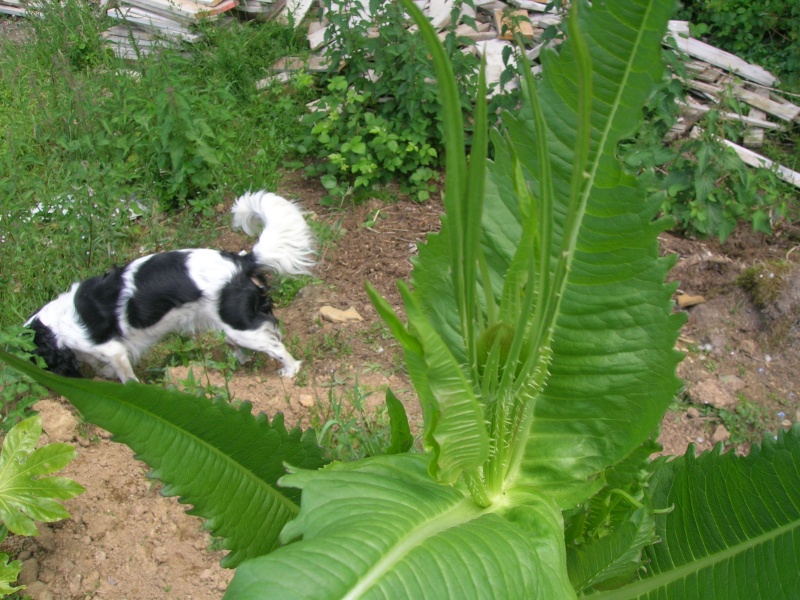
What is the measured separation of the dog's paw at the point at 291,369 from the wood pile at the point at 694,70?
249cm

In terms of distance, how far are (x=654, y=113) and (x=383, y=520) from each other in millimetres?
4513

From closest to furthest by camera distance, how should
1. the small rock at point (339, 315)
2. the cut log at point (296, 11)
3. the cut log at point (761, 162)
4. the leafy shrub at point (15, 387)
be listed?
the leafy shrub at point (15, 387) → the small rock at point (339, 315) → the cut log at point (761, 162) → the cut log at point (296, 11)

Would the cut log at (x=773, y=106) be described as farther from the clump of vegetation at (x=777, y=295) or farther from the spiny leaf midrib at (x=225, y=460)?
the spiny leaf midrib at (x=225, y=460)

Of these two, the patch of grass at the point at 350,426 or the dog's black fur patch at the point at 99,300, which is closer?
the patch of grass at the point at 350,426

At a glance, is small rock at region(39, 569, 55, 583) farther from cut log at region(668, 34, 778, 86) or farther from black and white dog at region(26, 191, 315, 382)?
cut log at region(668, 34, 778, 86)

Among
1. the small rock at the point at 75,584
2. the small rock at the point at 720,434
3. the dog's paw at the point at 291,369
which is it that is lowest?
the small rock at the point at 75,584

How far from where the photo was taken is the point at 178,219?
547 centimetres

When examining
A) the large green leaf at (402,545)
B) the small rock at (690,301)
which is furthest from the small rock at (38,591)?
the small rock at (690,301)

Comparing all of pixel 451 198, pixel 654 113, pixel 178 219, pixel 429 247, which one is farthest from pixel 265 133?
pixel 451 198

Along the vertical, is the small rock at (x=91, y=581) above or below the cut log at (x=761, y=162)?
below

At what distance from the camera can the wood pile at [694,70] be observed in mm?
5422

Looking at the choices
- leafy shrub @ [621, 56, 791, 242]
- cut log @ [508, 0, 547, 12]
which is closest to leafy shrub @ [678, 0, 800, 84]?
cut log @ [508, 0, 547, 12]

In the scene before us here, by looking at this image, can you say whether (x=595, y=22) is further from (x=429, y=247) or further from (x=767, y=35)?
(x=767, y=35)

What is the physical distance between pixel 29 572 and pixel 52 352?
1921mm
